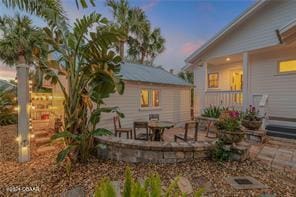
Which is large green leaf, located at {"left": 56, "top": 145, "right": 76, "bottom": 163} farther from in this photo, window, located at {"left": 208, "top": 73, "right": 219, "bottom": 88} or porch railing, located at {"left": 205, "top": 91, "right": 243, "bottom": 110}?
window, located at {"left": 208, "top": 73, "right": 219, "bottom": 88}

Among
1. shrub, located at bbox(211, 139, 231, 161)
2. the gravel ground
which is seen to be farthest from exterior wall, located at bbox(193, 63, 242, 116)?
the gravel ground

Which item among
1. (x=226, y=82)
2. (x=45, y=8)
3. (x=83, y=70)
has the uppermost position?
(x=45, y=8)

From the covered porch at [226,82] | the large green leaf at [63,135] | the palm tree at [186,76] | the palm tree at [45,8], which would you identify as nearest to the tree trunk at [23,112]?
the palm tree at [45,8]

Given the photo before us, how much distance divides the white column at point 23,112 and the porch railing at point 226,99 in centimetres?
837

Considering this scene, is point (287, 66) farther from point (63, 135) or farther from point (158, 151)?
point (63, 135)

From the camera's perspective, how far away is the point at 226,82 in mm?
10969

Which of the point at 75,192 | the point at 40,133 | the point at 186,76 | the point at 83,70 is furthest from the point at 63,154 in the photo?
the point at 186,76

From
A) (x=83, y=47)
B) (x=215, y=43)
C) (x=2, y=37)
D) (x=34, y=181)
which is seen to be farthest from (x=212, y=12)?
(x=2, y=37)

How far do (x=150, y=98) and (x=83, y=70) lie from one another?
19.8 feet

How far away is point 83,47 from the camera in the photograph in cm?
448

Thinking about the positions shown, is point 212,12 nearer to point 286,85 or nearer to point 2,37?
point 286,85

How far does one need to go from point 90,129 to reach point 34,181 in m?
1.72

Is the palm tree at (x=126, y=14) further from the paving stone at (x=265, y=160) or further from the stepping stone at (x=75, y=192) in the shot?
the stepping stone at (x=75, y=192)

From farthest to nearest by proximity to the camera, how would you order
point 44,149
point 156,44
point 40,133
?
1. point 156,44
2. point 40,133
3. point 44,149
